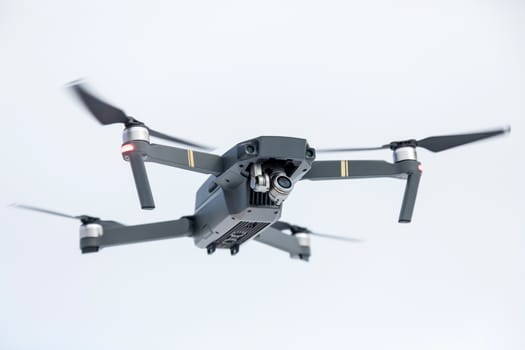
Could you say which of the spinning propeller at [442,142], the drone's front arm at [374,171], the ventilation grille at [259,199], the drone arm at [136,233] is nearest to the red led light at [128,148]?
the ventilation grille at [259,199]

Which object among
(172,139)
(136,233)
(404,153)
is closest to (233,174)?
(172,139)

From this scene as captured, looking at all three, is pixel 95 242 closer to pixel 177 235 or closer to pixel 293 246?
pixel 177 235

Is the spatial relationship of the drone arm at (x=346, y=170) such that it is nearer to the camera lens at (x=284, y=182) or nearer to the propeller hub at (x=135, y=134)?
the camera lens at (x=284, y=182)

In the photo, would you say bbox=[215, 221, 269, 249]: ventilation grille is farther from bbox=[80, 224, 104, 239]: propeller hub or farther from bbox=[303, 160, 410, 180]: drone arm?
bbox=[80, 224, 104, 239]: propeller hub

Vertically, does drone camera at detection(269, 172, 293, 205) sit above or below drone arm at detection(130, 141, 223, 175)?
below

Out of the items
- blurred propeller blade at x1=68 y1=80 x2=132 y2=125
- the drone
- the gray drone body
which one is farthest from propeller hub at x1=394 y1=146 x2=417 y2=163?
blurred propeller blade at x1=68 y1=80 x2=132 y2=125

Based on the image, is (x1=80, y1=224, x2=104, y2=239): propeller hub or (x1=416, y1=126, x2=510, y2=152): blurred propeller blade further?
(x1=80, y1=224, x2=104, y2=239): propeller hub

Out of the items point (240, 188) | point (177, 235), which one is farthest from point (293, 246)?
point (240, 188)
